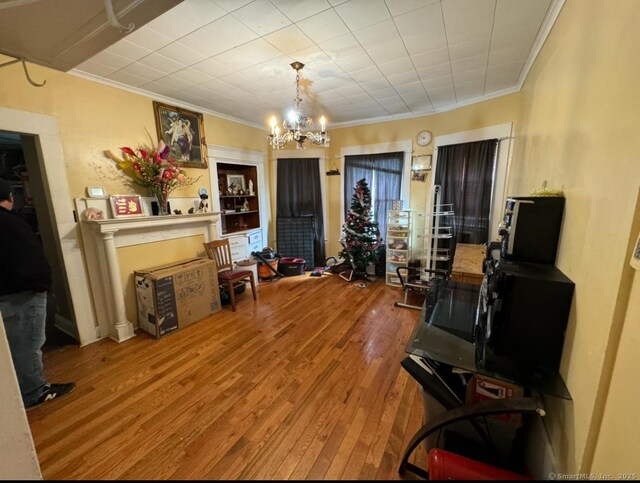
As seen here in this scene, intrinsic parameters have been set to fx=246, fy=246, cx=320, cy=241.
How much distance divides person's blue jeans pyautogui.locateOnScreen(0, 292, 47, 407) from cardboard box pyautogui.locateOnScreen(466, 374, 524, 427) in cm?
283

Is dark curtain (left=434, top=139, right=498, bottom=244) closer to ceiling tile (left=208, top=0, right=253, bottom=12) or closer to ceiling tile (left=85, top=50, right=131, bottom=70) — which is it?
ceiling tile (left=208, top=0, right=253, bottom=12)

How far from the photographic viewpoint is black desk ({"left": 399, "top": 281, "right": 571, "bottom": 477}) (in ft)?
3.19

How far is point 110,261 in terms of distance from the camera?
2.46 metres

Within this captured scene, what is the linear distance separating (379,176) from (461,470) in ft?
12.7

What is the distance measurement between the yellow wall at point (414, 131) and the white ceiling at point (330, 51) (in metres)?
0.17

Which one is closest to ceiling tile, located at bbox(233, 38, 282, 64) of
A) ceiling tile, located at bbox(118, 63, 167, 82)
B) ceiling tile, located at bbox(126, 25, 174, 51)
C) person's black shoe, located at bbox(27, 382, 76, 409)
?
Answer: ceiling tile, located at bbox(126, 25, 174, 51)

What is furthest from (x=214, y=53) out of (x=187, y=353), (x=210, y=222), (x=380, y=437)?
(x=380, y=437)

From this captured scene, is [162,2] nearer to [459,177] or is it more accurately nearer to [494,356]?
[494,356]

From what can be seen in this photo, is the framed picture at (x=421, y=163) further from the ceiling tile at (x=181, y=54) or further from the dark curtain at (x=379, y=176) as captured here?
the ceiling tile at (x=181, y=54)

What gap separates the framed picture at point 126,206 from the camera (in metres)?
2.54

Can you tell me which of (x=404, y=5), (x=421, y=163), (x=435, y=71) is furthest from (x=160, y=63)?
(x=421, y=163)

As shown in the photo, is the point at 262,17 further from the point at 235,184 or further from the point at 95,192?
the point at 235,184

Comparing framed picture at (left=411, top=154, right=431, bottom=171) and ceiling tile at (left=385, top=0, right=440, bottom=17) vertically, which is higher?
ceiling tile at (left=385, top=0, right=440, bottom=17)

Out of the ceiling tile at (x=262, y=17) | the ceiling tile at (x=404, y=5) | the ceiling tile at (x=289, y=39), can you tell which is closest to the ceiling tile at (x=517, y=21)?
the ceiling tile at (x=404, y=5)
